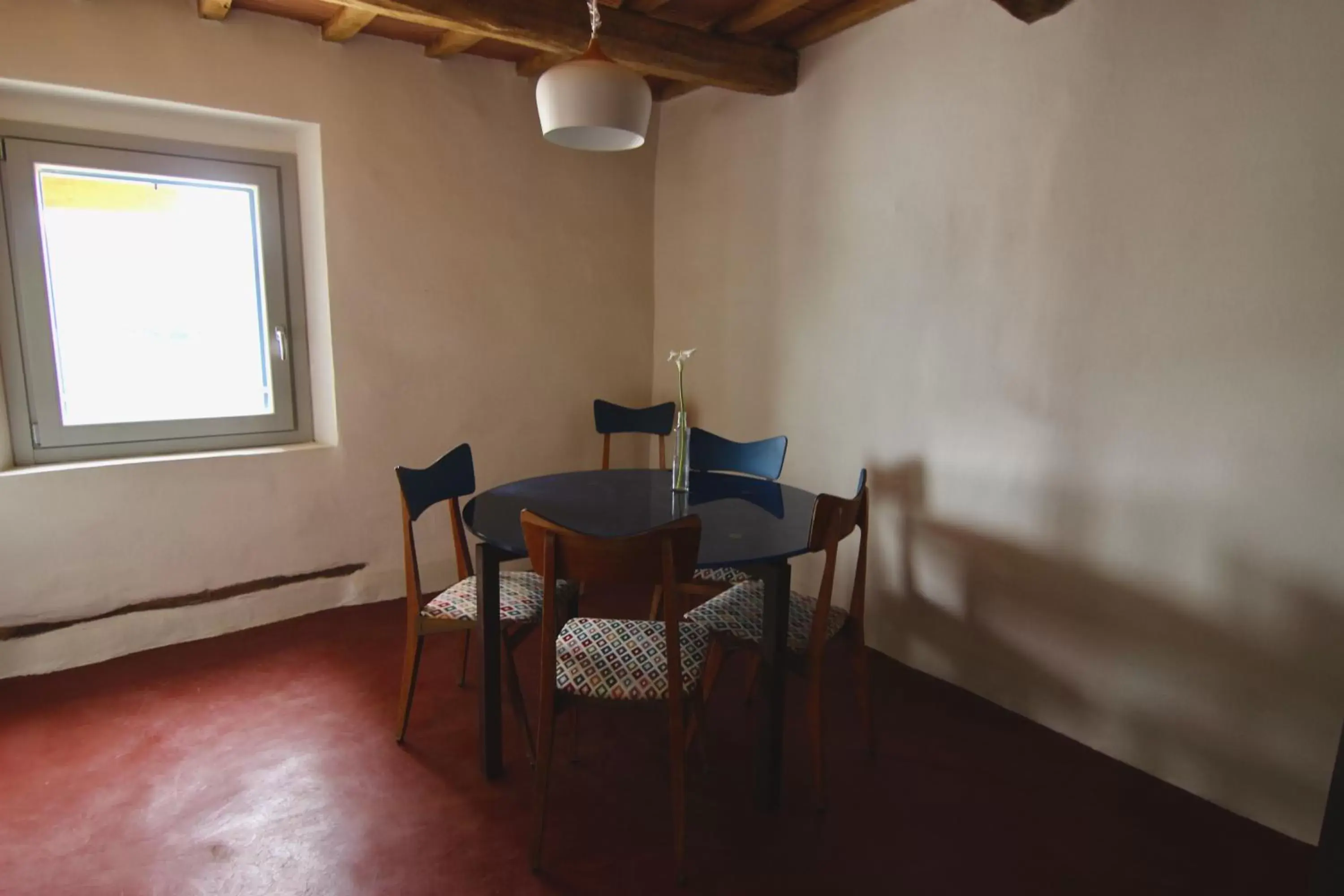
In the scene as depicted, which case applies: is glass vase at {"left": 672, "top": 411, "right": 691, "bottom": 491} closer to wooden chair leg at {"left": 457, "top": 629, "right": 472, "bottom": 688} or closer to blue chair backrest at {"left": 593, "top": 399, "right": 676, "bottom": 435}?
wooden chair leg at {"left": 457, "top": 629, "right": 472, "bottom": 688}

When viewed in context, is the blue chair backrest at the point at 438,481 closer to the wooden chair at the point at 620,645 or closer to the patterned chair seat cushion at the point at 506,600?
the patterned chair seat cushion at the point at 506,600

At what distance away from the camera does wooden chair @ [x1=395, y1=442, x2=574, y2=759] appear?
227 cm

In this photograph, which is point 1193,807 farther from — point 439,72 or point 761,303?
point 439,72

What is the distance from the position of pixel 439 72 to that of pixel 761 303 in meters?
1.75

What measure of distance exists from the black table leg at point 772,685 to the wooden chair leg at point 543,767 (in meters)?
0.58

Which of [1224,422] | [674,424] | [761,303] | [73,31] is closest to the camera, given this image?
[1224,422]

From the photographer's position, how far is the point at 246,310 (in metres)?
3.24

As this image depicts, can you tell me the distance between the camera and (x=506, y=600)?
7.75ft

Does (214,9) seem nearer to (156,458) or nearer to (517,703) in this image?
(156,458)

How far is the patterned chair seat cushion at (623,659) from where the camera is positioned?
187cm

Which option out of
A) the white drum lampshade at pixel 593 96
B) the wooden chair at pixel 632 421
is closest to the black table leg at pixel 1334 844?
the white drum lampshade at pixel 593 96

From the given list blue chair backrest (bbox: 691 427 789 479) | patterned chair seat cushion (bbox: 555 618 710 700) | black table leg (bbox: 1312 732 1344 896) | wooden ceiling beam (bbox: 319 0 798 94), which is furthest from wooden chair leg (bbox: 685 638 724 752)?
wooden ceiling beam (bbox: 319 0 798 94)

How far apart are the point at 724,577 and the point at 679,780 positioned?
947mm

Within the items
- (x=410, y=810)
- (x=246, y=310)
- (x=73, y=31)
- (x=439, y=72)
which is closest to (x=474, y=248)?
(x=439, y=72)
